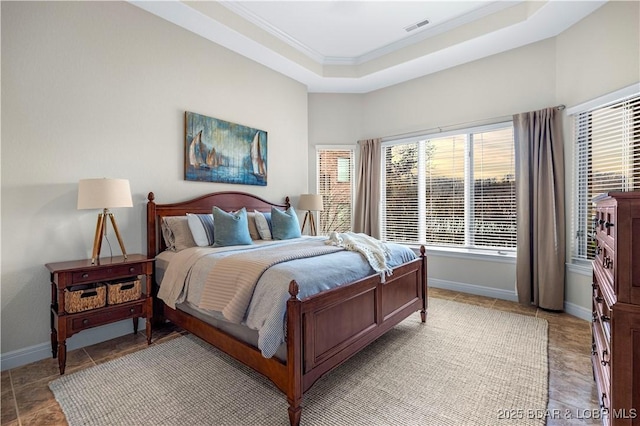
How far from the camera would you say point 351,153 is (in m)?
5.50

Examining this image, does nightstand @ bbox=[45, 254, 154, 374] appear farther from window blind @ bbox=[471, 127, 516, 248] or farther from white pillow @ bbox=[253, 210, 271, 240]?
window blind @ bbox=[471, 127, 516, 248]

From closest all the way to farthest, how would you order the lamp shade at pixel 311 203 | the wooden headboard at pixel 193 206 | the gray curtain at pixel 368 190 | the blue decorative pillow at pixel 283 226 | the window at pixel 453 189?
the wooden headboard at pixel 193 206
the blue decorative pillow at pixel 283 226
the window at pixel 453 189
the lamp shade at pixel 311 203
the gray curtain at pixel 368 190

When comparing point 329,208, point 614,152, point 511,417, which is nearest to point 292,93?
point 329,208

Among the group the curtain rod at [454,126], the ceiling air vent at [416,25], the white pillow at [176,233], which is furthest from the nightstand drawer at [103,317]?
the ceiling air vent at [416,25]

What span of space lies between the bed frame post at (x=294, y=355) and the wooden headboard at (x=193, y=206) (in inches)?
85.0

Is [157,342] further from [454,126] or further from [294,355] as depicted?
[454,126]

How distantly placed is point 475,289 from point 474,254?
0.50 meters

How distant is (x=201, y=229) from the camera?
3148mm

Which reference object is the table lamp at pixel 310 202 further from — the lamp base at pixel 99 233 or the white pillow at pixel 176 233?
the lamp base at pixel 99 233

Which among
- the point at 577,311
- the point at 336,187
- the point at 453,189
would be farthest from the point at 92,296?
the point at 577,311

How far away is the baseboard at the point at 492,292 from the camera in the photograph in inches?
130

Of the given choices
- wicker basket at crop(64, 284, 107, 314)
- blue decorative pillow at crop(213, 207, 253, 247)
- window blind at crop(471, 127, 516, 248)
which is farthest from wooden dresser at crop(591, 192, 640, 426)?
wicker basket at crop(64, 284, 107, 314)

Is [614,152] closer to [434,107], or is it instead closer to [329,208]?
[434,107]

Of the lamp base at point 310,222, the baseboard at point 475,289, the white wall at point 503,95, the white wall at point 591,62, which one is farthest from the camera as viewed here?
the lamp base at point 310,222
